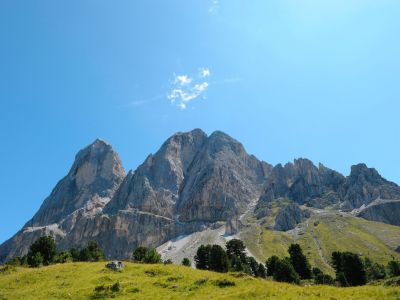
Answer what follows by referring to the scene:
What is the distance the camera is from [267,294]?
31.3 m

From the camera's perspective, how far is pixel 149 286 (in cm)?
4012

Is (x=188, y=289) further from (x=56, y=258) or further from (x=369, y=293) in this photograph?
(x=56, y=258)

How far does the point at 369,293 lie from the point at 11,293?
1461 inches

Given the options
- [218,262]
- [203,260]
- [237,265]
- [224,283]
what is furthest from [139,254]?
[224,283]

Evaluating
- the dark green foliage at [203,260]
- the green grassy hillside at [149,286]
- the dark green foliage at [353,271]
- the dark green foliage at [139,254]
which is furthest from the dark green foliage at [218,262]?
the green grassy hillside at [149,286]

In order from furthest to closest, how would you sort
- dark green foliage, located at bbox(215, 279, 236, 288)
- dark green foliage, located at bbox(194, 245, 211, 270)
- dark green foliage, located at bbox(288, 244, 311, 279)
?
dark green foliage, located at bbox(288, 244, 311, 279) → dark green foliage, located at bbox(194, 245, 211, 270) → dark green foliage, located at bbox(215, 279, 236, 288)

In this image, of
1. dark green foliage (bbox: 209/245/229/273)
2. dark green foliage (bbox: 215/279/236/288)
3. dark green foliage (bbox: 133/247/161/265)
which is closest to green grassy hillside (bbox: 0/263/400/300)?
dark green foliage (bbox: 215/279/236/288)

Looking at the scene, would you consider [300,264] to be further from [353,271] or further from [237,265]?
[353,271]

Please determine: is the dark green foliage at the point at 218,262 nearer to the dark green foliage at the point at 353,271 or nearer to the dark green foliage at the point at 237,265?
the dark green foliage at the point at 237,265

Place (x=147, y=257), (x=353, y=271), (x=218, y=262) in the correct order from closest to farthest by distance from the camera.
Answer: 1. (x=147, y=257)
2. (x=353, y=271)
3. (x=218, y=262)

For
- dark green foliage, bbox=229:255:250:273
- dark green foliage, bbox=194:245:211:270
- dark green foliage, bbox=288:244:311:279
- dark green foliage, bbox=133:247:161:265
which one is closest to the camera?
dark green foliage, bbox=133:247:161:265

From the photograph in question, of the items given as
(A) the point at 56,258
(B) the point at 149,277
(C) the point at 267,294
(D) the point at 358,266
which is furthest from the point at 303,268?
(C) the point at 267,294

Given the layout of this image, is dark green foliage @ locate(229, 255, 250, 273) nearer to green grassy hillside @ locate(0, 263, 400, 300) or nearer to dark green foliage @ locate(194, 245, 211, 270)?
dark green foliage @ locate(194, 245, 211, 270)

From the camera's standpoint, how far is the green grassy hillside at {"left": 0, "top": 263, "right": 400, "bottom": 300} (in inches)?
1220
